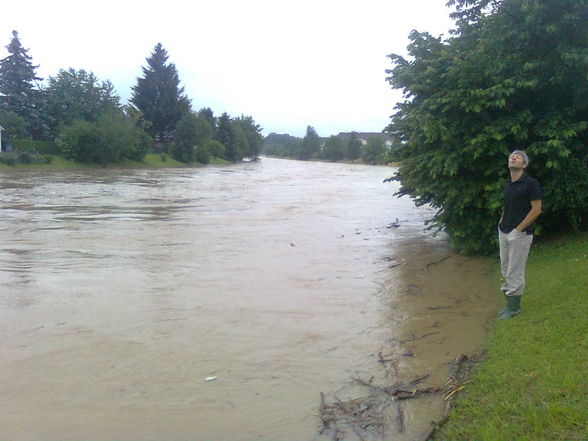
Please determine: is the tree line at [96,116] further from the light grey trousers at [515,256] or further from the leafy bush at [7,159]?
the light grey trousers at [515,256]

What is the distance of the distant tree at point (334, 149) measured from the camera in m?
138

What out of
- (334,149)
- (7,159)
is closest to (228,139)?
(334,149)

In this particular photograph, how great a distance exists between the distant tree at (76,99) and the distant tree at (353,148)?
6736cm

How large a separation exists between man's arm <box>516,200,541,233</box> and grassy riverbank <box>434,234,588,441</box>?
101 cm

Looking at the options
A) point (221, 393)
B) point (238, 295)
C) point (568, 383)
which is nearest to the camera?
point (568, 383)

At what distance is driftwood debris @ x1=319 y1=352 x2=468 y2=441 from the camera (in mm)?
4453

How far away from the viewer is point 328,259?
12055mm

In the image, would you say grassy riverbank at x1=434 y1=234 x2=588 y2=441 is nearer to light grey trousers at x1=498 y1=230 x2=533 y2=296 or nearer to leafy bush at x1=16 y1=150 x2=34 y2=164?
light grey trousers at x1=498 y1=230 x2=533 y2=296

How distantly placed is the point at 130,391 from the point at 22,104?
213 ft

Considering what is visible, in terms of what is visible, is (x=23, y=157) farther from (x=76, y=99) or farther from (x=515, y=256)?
(x=515, y=256)

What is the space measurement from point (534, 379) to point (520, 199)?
2.33m

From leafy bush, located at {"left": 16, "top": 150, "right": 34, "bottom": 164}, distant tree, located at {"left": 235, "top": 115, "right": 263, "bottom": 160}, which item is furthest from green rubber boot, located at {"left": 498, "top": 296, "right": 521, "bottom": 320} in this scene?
distant tree, located at {"left": 235, "top": 115, "right": 263, "bottom": 160}

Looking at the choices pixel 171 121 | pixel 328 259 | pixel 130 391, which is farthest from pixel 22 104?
pixel 130 391

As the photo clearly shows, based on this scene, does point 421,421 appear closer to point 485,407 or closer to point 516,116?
point 485,407
